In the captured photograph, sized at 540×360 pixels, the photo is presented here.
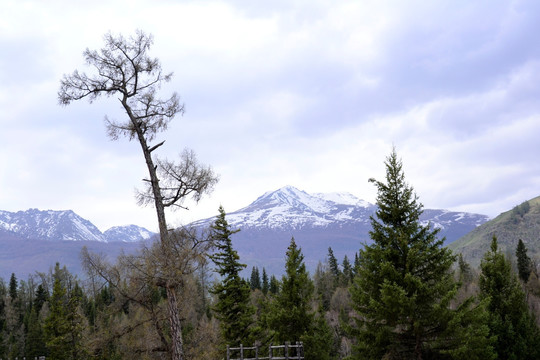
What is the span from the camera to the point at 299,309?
2884 centimetres

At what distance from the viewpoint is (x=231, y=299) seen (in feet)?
98.7

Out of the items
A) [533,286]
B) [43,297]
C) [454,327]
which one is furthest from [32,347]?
[533,286]

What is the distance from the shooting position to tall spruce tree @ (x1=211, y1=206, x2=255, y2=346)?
29.8 metres

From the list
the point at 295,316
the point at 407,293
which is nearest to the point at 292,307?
the point at 295,316

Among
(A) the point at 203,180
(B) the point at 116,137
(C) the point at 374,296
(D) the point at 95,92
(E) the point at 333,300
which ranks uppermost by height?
(D) the point at 95,92

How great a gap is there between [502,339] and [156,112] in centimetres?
2196

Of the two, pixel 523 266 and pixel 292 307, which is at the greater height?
pixel 292 307

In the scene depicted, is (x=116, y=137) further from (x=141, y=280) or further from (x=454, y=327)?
(x=454, y=327)

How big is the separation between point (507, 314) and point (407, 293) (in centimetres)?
1200

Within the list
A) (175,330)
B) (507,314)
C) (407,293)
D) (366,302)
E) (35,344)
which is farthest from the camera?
(35,344)

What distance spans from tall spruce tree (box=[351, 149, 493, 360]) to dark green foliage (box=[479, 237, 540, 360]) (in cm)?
673

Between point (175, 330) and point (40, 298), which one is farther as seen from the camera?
point (40, 298)

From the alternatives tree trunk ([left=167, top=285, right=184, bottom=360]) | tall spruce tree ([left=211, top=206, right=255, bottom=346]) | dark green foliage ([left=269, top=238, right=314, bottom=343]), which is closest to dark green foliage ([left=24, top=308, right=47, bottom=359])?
tall spruce tree ([left=211, top=206, right=255, bottom=346])

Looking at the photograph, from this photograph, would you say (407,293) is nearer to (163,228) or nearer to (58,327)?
(163,228)
